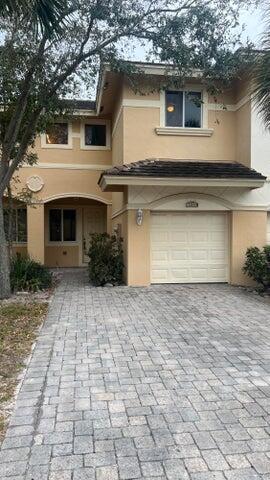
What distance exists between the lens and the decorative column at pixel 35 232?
16156 mm

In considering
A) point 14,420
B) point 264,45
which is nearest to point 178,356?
point 14,420

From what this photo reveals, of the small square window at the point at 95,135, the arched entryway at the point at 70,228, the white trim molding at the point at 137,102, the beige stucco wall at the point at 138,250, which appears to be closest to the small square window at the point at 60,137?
the small square window at the point at 95,135

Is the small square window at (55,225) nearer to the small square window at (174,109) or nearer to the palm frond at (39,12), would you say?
the small square window at (174,109)

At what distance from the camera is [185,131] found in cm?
1245

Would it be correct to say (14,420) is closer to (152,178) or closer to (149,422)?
(149,422)

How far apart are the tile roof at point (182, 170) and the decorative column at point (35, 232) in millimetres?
5607

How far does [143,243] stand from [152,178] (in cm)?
200

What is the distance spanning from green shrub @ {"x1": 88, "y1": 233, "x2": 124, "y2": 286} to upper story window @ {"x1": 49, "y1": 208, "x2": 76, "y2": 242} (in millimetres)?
6530

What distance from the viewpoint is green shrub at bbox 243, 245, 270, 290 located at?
36.6 feet

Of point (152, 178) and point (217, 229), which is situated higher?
point (152, 178)

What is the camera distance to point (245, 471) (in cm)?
311

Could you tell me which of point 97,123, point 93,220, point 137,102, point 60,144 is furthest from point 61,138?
point 137,102

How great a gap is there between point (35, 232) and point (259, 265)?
9005 millimetres

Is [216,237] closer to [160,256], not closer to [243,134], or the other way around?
[160,256]
